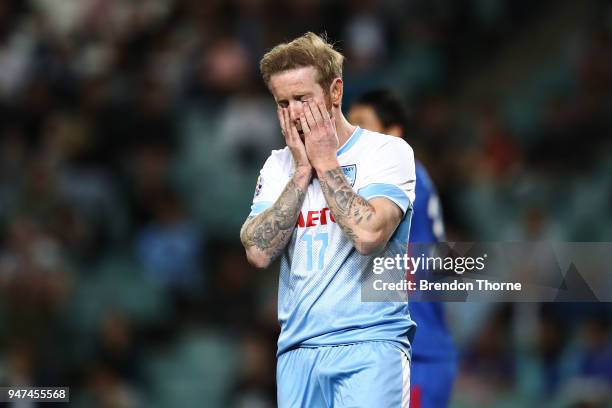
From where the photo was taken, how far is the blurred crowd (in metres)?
8.35

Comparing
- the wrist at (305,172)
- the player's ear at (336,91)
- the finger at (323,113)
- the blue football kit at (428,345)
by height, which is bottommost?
the blue football kit at (428,345)

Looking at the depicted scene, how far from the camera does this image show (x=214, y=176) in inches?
391

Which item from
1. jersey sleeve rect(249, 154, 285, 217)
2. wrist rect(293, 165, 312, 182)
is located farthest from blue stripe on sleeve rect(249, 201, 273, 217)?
wrist rect(293, 165, 312, 182)

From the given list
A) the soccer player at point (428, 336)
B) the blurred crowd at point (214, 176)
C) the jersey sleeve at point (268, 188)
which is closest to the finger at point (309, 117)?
the jersey sleeve at point (268, 188)

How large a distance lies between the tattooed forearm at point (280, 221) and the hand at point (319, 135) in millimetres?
98

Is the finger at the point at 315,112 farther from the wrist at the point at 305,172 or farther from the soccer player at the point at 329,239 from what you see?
the wrist at the point at 305,172

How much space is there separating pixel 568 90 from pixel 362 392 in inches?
264

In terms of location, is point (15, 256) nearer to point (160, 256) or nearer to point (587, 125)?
point (160, 256)

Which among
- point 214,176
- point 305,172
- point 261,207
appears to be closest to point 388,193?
point 305,172

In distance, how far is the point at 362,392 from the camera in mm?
3941

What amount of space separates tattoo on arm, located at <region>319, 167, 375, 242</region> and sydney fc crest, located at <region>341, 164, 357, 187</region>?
0.42 feet

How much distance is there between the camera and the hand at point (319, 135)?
406 cm

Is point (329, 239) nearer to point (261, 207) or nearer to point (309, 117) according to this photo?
point (261, 207)

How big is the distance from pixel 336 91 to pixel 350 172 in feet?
1.00
